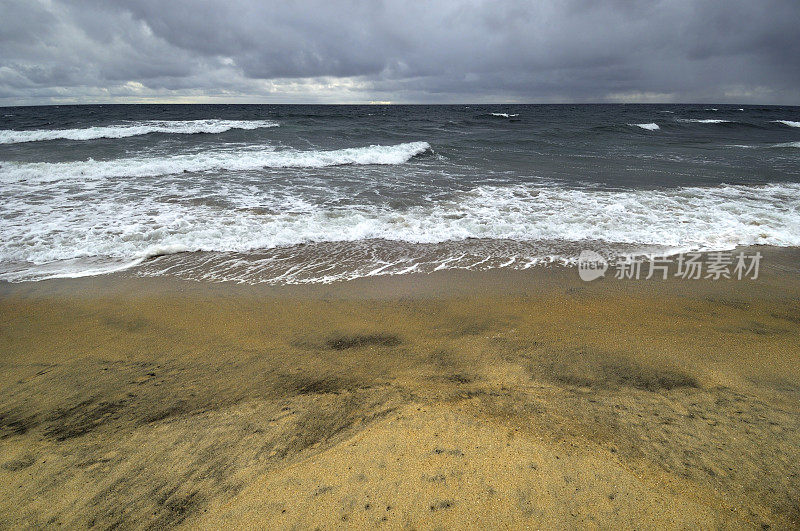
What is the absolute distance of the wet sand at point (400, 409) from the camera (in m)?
2.12

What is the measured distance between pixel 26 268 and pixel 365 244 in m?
5.05

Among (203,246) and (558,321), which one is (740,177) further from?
(203,246)

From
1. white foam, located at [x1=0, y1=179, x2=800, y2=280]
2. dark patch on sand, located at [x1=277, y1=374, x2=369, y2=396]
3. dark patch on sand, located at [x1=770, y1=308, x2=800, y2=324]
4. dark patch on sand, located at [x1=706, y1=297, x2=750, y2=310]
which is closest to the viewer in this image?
dark patch on sand, located at [x1=277, y1=374, x2=369, y2=396]

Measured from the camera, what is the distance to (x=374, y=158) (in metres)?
16.5

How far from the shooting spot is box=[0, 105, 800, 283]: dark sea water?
239 inches

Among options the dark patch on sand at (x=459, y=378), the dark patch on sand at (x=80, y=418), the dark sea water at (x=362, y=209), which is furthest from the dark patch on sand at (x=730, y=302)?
the dark patch on sand at (x=80, y=418)

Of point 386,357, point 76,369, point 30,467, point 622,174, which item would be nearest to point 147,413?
point 30,467

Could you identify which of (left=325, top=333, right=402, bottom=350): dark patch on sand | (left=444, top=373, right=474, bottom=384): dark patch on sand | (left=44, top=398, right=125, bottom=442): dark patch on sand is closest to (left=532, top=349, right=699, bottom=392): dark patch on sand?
(left=444, top=373, right=474, bottom=384): dark patch on sand

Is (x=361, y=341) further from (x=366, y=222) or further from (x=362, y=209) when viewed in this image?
(x=362, y=209)

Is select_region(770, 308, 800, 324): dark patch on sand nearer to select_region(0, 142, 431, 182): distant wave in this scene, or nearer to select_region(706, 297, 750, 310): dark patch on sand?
select_region(706, 297, 750, 310): dark patch on sand

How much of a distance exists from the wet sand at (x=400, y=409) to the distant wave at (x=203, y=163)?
9.67 metres

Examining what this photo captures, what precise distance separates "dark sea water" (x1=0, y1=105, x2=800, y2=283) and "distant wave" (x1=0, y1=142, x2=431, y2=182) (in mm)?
86

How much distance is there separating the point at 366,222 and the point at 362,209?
1.19 meters

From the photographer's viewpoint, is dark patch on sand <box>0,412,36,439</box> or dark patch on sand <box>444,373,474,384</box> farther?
dark patch on sand <box>444,373,474,384</box>
